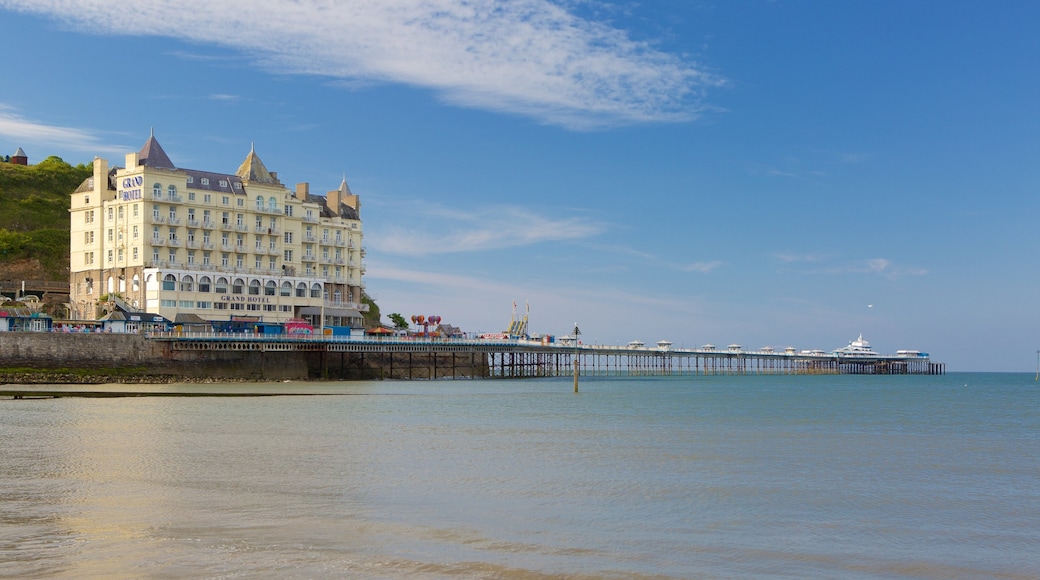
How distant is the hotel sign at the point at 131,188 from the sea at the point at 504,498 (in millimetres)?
46583

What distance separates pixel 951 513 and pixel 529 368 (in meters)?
87.1

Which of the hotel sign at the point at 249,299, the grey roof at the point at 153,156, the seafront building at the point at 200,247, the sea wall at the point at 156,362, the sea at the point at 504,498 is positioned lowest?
the sea at the point at 504,498

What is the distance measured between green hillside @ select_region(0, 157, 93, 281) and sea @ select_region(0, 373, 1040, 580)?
60.9 m

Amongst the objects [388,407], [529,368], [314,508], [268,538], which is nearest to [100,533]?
[268,538]

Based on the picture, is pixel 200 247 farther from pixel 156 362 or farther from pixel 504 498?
pixel 504 498

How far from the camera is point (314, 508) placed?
18562 millimetres

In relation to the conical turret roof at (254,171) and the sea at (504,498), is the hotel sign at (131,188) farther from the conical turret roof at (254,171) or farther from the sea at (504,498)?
the sea at (504,498)

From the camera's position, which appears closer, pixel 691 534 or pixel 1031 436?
pixel 691 534

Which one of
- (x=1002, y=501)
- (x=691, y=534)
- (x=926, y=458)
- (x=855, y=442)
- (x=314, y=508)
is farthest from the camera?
(x=855, y=442)

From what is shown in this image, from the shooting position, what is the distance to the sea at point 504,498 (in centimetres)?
1454

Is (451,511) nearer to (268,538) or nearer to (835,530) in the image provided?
(268,538)

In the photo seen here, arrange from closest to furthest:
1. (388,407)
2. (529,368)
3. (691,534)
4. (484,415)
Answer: (691,534) → (484,415) → (388,407) → (529,368)

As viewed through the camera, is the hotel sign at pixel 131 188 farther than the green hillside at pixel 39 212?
No

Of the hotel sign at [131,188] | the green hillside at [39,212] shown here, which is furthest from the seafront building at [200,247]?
the green hillside at [39,212]
